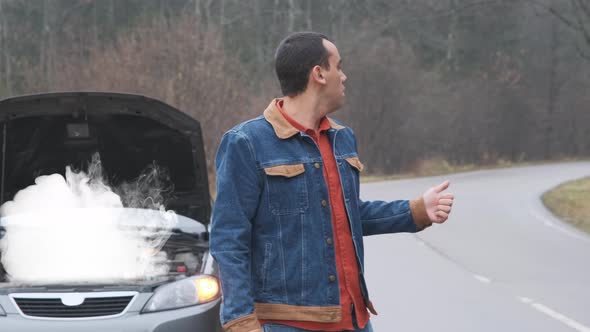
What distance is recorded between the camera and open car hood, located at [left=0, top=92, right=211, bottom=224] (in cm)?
600

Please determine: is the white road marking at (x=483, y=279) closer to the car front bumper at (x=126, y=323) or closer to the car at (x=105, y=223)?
the car at (x=105, y=223)

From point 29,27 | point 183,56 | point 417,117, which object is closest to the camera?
point 183,56

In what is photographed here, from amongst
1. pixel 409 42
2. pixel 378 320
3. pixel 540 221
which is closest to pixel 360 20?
pixel 409 42

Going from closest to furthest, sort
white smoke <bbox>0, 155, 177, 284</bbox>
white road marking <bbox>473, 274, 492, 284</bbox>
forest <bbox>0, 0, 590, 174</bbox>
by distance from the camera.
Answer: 1. white smoke <bbox>0, 155, 177, 284</bbox>
2. white road marking <bbox>473, 274, 492, 284</bbox>
3. forest <bbox>0, 0, 590, 174</bbox>

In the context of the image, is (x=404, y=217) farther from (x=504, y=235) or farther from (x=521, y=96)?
(x=521, y=96)

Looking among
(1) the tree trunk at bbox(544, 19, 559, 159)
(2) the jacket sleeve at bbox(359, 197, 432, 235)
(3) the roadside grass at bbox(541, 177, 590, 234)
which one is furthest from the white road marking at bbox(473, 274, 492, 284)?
(1) the tree trunk at bbox(544, 19, 559, 159)

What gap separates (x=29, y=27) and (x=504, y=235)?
101 ft

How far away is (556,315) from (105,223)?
4496 mm

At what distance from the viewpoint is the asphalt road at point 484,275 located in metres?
8.45

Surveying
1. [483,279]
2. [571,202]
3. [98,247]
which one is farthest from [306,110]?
[571,202]

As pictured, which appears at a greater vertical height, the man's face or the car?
the man's face

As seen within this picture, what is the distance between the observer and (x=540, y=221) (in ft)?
62.8

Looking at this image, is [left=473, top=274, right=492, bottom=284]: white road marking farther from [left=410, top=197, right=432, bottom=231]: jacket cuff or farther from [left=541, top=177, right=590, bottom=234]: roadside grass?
[left=410, top=197, right=432, bottom=231]: jacket cuff

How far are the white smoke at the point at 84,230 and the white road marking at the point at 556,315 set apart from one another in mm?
3792
